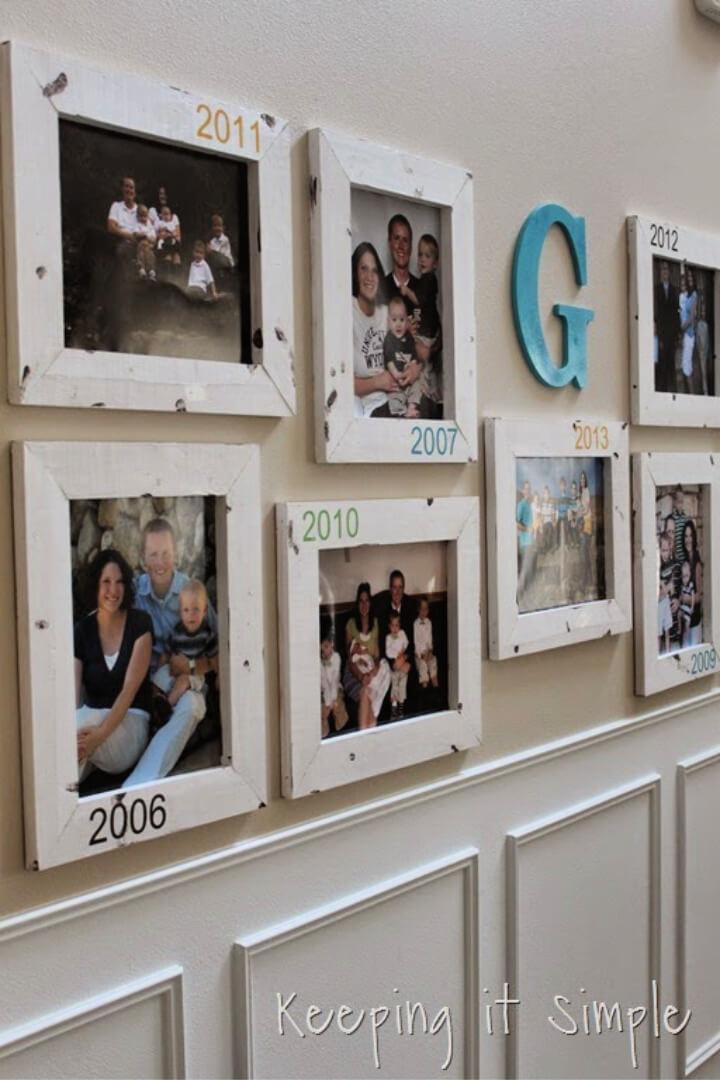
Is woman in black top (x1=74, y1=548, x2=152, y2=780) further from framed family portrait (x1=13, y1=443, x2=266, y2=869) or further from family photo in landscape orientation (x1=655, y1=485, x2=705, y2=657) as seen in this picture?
family photo in landscape orientation (x1=655, y1=485, x2=705, y2=657)

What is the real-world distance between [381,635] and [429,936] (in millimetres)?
480

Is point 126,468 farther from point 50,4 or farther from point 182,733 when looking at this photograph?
point 50,4

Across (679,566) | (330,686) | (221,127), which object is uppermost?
(221,127)

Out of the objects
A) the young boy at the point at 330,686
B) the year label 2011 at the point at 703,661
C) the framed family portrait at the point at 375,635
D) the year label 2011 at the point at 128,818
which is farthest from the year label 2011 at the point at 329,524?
the year label 2011 at the point at 703,661

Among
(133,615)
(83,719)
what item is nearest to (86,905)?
(83,719)

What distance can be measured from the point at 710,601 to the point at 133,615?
4.46ft

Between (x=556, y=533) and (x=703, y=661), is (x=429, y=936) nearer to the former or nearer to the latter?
(x=556, y=533)

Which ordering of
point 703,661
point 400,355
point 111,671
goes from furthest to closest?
point 703,661, point 400,355, point 111,671

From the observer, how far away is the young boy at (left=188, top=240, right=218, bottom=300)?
130 centimetres

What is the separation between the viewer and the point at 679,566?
2.16 m

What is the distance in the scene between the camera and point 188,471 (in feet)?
4.27

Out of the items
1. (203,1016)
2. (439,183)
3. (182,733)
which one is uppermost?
(439,183)

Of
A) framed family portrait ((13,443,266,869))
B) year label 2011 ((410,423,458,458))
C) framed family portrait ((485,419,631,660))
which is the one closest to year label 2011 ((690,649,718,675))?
framed family portrait ((485,419,631,660))

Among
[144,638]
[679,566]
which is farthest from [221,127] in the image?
[679,566]
